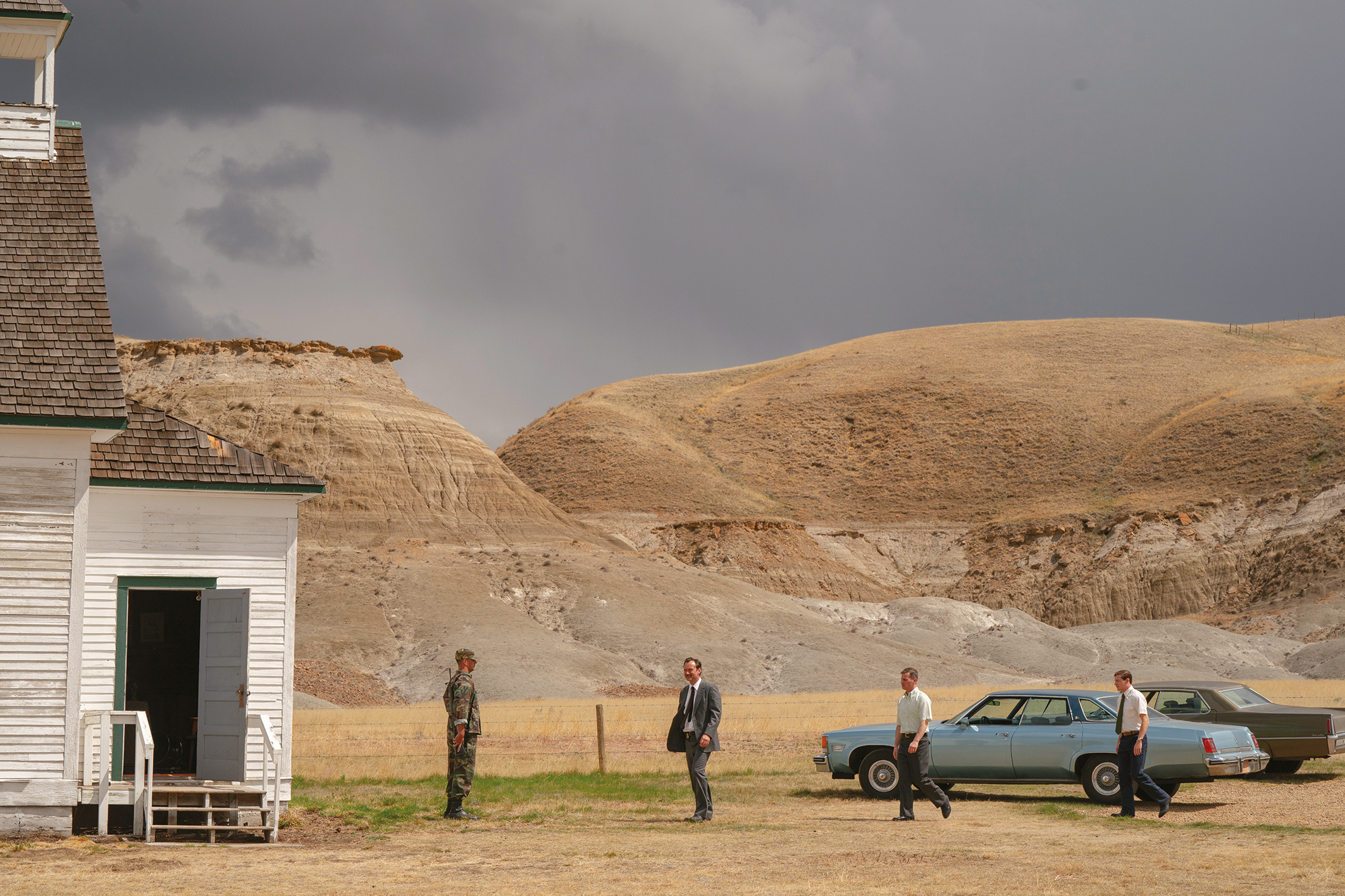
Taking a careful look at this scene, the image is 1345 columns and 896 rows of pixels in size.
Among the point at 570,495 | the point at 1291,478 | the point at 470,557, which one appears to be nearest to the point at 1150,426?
the point at 1291,478

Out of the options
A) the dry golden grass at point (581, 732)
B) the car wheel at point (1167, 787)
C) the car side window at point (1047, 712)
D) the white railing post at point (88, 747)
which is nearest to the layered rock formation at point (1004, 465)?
the dry golden grass at point (581, 732)

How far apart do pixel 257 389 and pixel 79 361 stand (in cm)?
5615

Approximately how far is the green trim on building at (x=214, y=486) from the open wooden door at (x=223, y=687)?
3.74 feet

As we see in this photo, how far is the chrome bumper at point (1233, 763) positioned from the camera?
14383 mm

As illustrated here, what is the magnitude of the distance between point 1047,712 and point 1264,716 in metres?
3.99

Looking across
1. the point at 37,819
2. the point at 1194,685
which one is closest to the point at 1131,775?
the point at 1194,685

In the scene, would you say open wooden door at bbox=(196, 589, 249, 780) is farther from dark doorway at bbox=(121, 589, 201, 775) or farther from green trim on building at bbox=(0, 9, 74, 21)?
green trim on building at bbox=(0, 9, 74, 21)

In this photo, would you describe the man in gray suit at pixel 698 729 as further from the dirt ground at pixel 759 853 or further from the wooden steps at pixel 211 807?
the wooden steps at pixel 211 807

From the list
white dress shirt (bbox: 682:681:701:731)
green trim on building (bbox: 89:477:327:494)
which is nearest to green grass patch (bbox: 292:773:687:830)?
white dress shirt (bbox: 682:681:701:731)

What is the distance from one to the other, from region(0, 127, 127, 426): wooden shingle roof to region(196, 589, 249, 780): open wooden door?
8.08 ft

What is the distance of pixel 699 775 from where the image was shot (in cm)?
1344

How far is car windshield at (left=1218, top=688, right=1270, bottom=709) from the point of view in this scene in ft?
57.7

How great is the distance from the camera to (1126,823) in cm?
1323

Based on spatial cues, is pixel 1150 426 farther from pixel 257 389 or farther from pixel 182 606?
pixel 182 606
